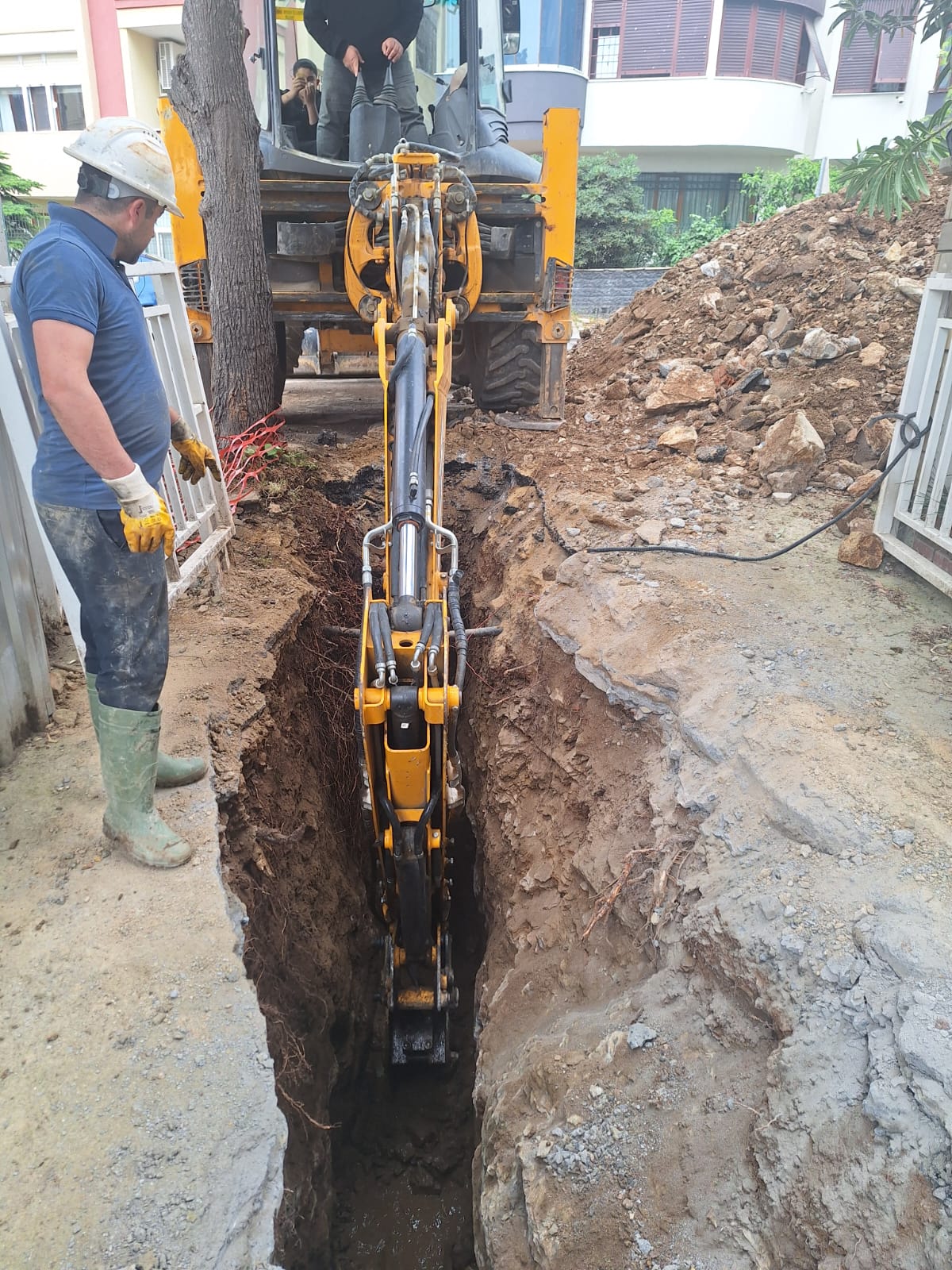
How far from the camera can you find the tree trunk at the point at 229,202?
5.79m

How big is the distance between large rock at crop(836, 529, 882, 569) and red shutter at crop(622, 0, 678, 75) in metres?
18.8

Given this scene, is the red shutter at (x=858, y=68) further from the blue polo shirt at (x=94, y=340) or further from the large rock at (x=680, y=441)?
the blue polo shirt at (x=94, y=340)

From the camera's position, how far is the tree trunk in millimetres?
5789

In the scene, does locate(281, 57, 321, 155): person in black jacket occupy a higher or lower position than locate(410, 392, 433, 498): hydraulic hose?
higher

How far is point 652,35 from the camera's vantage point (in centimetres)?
1900

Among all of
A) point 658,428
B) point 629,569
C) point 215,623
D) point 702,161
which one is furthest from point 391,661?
point 702,161

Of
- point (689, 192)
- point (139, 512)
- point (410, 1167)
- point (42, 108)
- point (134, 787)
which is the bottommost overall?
point (410, 1167)

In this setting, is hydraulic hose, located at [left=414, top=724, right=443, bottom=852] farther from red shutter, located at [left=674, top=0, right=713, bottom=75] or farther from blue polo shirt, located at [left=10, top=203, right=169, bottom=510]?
red shutter, located at [left=674, top=0, right=713, bottom=75]

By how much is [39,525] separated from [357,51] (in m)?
4.77

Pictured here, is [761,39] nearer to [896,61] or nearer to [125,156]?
[896,61]

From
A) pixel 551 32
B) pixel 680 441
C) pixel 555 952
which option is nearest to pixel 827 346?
pixel 680 441

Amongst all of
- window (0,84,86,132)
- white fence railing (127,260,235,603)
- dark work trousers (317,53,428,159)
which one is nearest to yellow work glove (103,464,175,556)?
white fence railing (127,260,235,603)

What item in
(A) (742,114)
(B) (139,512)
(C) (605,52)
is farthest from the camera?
(C) (605,52)

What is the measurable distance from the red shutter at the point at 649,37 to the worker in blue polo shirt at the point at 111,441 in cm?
2045
